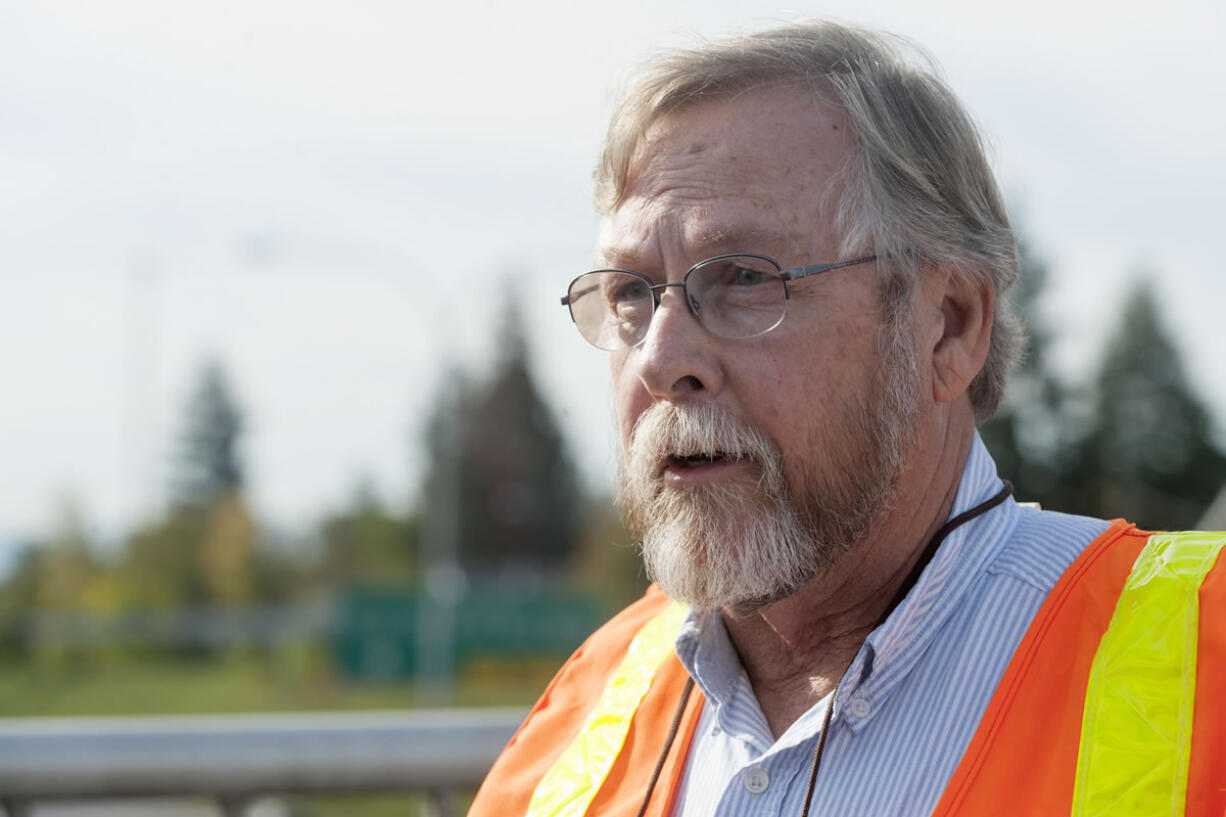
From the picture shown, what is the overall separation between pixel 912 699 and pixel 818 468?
0.42 meters

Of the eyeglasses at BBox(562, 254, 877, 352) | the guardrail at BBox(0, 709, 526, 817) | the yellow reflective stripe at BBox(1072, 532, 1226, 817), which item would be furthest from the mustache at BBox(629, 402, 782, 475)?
the guardrail at BBox(0, 709, 526, 817)

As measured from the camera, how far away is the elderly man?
213cm

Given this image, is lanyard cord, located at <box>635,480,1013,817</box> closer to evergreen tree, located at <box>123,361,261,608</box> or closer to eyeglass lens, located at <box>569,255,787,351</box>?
eyeglass lens, located at <box>569,255,787,351</box>

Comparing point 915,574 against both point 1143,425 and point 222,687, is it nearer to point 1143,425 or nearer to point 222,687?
point 222,687

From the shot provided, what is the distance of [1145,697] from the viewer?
185 cm

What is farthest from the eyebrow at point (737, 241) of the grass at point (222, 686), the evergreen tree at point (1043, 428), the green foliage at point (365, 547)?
the green foliage at point (365, 547)

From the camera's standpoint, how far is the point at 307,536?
53.6 metres

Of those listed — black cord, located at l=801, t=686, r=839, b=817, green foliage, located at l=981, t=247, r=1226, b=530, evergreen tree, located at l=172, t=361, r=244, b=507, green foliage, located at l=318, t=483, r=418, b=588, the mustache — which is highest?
the mustache

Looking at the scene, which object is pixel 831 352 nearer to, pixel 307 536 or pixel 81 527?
pixel 81 527

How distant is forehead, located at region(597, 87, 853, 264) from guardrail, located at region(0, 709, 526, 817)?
125 centimetres

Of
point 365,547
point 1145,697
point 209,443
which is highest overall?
point 1145,697

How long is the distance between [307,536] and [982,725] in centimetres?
5331

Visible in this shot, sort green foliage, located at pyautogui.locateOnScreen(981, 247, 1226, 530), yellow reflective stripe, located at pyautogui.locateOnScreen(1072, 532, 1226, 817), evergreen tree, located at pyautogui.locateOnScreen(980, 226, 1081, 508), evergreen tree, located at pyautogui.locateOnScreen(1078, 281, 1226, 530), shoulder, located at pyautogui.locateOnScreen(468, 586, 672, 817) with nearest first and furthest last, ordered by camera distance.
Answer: yellow reflective stripe, located at pyautogui.locateOnScreen(1072, 532, 1226, 817) → shoulder, located at pyautogui.locateOnScreen(468, 586, 672, 817) → evergreen tree, located at pyautogui.locateOnScreen(980, 226, 1081, 508) → green foliage, located at pyautogui.locateOnScreen(981, 247, 1226, 530) → evergreen tree, located at pyautogui.locateOnScreen(1078, 281, 1226, 530)

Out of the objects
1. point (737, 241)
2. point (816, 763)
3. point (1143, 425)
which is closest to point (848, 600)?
point (816, 763)
